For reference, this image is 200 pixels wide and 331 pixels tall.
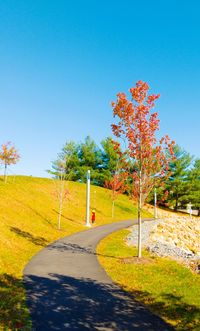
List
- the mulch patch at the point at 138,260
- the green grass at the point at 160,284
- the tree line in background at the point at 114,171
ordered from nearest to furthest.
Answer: the green grass at the point at 160,284, the mulch patch at the point at 138,260, the tree line in background at the point at 114,171

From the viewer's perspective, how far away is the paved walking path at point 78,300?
927 centimetres

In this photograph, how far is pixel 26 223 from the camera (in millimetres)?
28922

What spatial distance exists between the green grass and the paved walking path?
57cm

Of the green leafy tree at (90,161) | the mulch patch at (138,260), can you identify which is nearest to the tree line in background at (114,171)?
the green leafy tree at (90,161)

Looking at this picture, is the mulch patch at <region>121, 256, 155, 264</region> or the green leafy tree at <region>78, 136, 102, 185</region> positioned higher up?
the green leafy tree at <region>78, 136, 102, 185</region>

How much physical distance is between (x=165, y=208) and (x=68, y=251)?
55204mm

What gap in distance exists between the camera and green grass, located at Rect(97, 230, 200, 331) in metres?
10.4

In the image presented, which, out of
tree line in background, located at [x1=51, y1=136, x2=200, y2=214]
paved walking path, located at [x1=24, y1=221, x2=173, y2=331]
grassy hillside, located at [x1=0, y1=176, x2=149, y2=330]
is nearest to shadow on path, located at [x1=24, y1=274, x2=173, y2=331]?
paved walking path, located at [x1=24, y1=221, x2=173, y2=331]

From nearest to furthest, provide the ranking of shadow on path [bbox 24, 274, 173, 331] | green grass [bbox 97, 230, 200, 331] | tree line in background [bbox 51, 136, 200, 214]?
shadow on path [bbox 24, 274, 173, 331]
green grass [bbox 97, 230, 200, 331]
tree line in background [bbox 51, 136, 200, 214]

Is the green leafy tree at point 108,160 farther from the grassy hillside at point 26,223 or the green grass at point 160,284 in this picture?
the green grass at point 160,284

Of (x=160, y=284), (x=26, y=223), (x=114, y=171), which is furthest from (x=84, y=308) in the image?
(x=114, y=171)

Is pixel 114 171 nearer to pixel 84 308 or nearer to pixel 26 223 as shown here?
pixel 26 223

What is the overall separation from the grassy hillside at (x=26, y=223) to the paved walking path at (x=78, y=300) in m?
0.63

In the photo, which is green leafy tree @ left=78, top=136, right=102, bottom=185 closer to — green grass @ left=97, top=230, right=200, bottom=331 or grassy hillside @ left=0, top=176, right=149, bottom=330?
grassy hillside @ left=0, top=176, right=149, bottom=330
